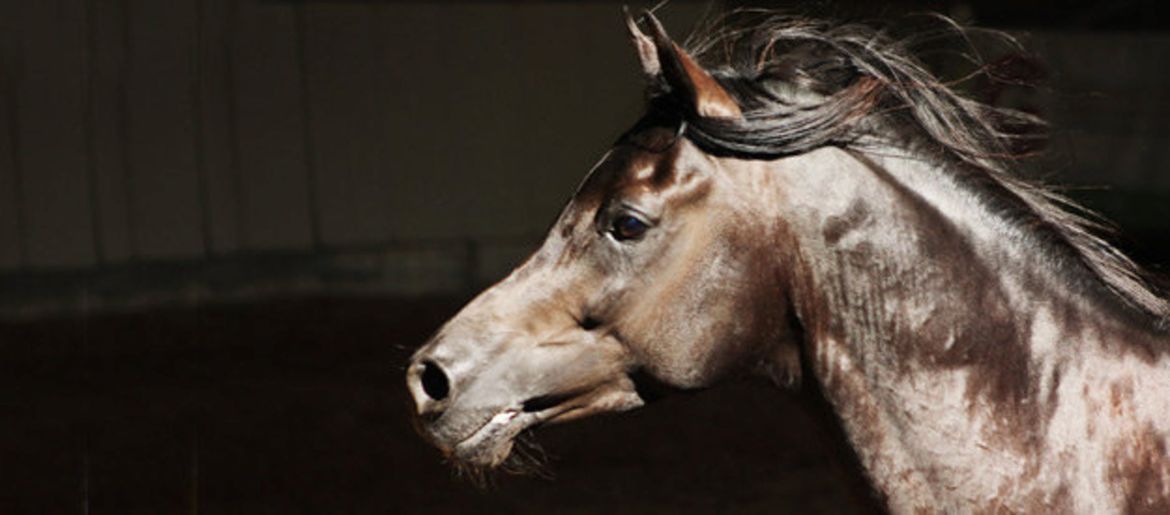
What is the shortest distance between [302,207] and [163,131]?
1.16 m

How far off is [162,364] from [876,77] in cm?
719

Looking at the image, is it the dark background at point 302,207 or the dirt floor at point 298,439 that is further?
the dark background at point 302,207

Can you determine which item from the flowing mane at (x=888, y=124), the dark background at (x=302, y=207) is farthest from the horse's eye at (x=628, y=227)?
the dark background at (x=302, y=207)

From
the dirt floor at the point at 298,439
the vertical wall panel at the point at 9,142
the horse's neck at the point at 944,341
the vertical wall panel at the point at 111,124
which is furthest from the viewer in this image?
the vertical wall panel at the point at 111,124

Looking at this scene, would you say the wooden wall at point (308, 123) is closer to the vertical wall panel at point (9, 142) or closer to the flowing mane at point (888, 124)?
the vertical wall panel at point (9, 142)

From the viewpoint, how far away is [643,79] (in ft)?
9.18

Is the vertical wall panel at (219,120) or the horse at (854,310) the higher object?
the horse at (854,310)

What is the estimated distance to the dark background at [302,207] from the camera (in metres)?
7.69

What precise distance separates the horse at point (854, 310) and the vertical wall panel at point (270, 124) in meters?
8.78

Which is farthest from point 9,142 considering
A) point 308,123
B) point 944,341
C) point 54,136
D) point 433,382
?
point 944,341

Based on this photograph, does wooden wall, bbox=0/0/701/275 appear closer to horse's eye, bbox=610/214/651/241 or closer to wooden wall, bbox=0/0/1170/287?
wooden wall, bbox=0/0/1170/287

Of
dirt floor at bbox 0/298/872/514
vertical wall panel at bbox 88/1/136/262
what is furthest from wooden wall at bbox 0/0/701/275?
dirt floor at bbox 0/298/872/514

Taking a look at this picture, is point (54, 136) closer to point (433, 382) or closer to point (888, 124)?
point (433, 382)

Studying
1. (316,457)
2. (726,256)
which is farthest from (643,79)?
(316,457)
